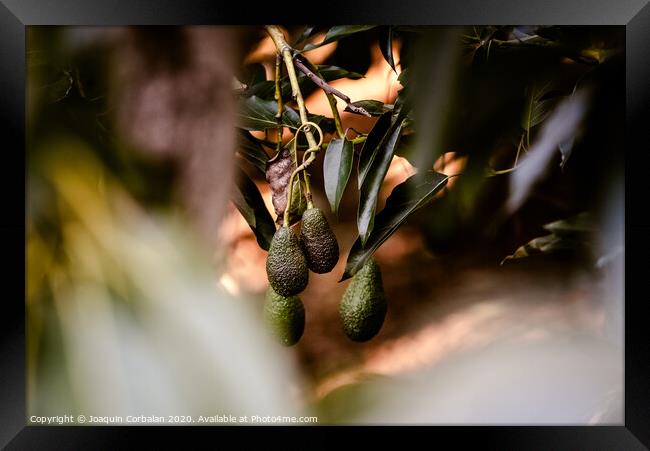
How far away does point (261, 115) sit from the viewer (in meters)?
1.11

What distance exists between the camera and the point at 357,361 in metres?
1.14

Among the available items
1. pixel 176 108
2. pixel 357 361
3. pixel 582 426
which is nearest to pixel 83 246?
pixel 176 108

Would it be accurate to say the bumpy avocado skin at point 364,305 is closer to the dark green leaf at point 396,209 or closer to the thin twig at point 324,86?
the dark green leaf at point 396,209

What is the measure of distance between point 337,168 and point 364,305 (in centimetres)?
24

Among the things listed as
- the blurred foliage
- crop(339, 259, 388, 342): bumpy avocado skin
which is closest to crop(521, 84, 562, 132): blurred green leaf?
crop(339, 259, 388, 342): bumpy avocado skin

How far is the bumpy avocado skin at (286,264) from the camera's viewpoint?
1.05 m

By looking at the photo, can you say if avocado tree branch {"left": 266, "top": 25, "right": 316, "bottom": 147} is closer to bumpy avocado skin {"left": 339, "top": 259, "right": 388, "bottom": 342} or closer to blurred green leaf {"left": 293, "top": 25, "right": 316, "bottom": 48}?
blurred green leaf {"left": 293, "top": 25, "right": 316, "bottom": 48}

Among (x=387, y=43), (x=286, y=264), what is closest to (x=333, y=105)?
(x=387, y=43)

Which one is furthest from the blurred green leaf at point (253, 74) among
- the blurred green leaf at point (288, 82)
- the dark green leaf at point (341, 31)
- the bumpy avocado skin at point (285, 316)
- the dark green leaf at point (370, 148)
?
the bumpy avocado skin at point (285, 316)

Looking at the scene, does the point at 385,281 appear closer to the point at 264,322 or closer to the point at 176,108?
the point at 264,322

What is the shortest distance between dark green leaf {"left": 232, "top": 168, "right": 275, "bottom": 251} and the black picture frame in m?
0.28

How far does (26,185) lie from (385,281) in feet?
2.16
